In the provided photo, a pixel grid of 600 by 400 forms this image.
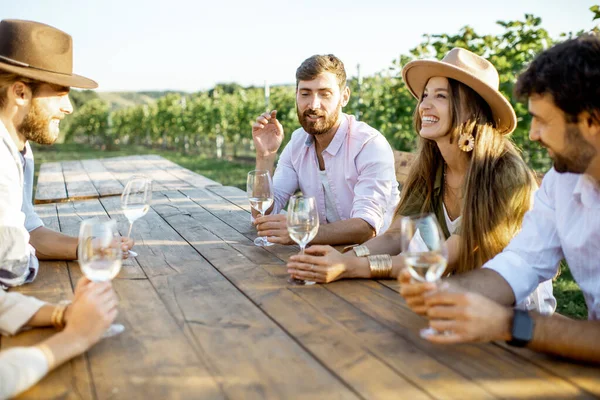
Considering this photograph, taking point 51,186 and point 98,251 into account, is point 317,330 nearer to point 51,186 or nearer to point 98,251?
point 98,251

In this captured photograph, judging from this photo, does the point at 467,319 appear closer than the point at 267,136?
Yes

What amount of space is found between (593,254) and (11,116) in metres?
2.11

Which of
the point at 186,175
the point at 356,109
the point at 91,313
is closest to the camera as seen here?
the point at 91,313

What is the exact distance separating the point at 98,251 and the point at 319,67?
80.1 inches

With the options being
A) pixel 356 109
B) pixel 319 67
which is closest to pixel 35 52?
pixel 319 67

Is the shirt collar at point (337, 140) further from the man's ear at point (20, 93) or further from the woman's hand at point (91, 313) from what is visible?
the woman's hand at point (91, 313)

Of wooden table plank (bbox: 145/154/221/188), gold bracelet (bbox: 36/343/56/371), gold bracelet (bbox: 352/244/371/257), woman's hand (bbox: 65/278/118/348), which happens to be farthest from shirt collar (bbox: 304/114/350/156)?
gold bracelet (bbox: 36/343/56/371)

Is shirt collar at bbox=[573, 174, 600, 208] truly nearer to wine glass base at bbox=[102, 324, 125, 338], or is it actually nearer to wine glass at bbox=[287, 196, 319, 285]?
wine glass at bbox=[287, 196, 319, 285]

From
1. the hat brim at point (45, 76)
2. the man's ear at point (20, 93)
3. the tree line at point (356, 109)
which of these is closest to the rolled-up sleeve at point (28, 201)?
the man's ear at point (20, 93)

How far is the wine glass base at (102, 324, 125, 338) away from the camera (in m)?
1.44

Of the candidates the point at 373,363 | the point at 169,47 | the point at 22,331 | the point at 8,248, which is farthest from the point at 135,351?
the point at 169,47

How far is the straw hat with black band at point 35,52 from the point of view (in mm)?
1957

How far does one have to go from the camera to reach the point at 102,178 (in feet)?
16.4

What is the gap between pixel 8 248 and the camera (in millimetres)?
1798
